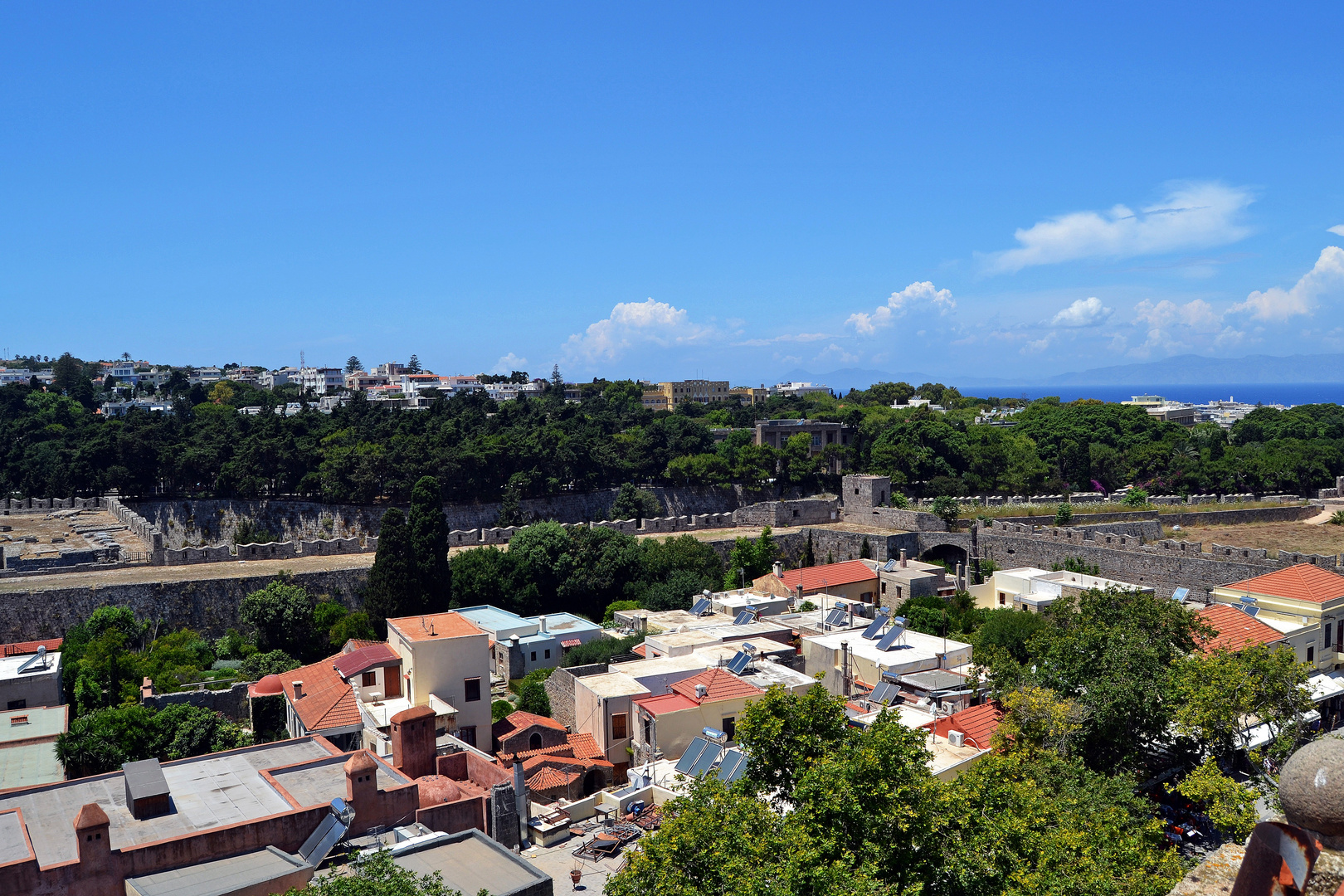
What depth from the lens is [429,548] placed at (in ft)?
87.8

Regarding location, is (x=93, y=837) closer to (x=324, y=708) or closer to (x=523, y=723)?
(x=324, y=708)

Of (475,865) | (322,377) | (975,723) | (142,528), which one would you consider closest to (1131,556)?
(975,723)

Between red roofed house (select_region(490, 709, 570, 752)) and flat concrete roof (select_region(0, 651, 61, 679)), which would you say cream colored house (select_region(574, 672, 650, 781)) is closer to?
red roofed house (select_region(490, 709, 570, 752))

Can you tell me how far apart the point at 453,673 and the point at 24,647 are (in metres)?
10.2

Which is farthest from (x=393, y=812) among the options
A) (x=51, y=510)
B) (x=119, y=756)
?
(x=51, y=510)

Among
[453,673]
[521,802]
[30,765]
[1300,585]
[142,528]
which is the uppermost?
[142,528]

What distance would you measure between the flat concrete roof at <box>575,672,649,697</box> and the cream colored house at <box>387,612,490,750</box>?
196 cm

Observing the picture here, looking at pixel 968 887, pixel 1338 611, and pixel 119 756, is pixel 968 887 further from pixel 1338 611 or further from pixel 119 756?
pixel 1338 611

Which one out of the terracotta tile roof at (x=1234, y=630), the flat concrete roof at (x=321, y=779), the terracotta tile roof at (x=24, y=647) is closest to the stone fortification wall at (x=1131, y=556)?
the terracotta tile roof at (x=1234, y=630)

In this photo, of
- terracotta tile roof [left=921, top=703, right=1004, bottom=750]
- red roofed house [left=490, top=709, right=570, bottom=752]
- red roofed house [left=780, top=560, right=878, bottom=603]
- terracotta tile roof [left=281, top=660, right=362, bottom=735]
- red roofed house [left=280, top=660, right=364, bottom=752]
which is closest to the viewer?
terracotta tile roof [left=921, top=703, right=1004, bottom=750]

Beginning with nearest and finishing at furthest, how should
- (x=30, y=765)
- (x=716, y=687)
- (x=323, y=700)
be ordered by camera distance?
(x=30, y=765) → (x=323, y=700) → (x=716, y=687)

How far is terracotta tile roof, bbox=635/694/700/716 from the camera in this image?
17.1 m

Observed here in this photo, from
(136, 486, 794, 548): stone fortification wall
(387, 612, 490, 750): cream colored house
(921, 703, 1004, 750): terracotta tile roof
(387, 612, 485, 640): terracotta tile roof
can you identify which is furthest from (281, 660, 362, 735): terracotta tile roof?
(136, 486, 794, 548): stone fortification wall

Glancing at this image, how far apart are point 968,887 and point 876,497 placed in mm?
28658
